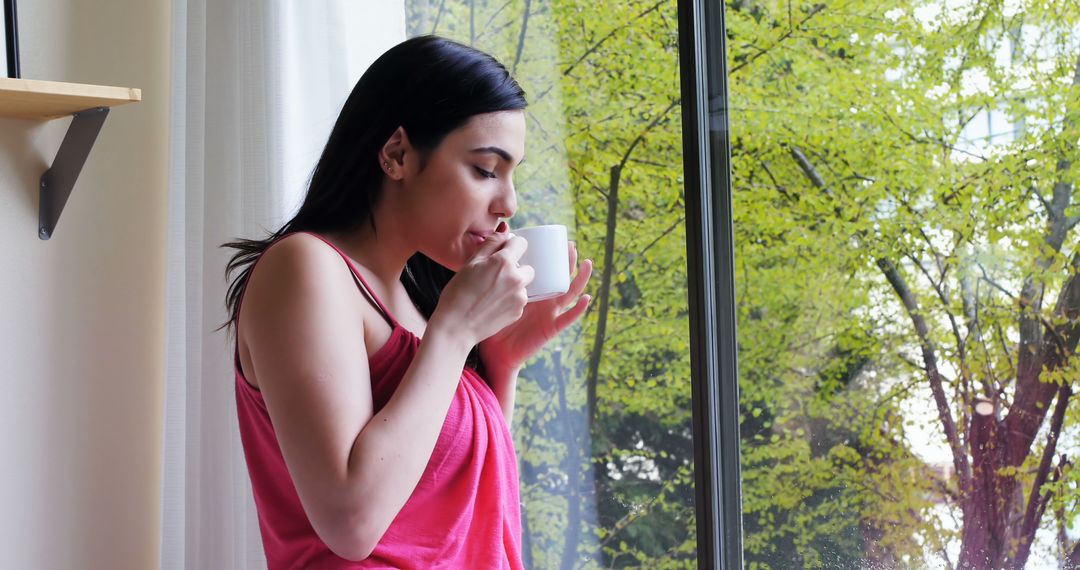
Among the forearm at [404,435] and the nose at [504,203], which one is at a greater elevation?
the nose at [504,203]

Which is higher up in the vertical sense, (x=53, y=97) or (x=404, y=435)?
(x=53, y=97)

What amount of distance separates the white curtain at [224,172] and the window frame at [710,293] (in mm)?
479

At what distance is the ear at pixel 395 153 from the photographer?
3.30 feet

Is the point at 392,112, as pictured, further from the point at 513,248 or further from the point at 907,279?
the point at 907,279

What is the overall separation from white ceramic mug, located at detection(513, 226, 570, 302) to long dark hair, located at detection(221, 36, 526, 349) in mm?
137

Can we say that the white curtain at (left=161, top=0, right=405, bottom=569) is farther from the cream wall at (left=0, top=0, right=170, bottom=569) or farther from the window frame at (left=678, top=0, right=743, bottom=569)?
the window frame at (left=678, top=0, right=743, bottom=569)

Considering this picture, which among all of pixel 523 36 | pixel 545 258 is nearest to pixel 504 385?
pixel 545 258

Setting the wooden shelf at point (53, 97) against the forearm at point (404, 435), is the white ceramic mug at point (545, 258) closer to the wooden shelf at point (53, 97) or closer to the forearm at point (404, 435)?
the forearm at point (404, 435)

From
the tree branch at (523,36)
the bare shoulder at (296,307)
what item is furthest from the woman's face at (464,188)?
the tree branch at (523,36)

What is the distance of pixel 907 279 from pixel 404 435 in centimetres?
93

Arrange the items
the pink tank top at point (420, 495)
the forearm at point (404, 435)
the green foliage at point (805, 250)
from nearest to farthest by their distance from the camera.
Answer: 1. the forearm at point (404, 435)
2. the pink tank top at point (420, 495)
3. the green foliage at point (805, 250)

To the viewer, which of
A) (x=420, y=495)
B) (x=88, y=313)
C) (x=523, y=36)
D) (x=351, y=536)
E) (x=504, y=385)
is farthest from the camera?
(x=523, y=36)

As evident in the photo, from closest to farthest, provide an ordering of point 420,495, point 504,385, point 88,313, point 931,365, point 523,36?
point 420,495 → point 504,385 → point 931,365 → point 88,313 → point 523,36

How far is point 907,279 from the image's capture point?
1488 mm
